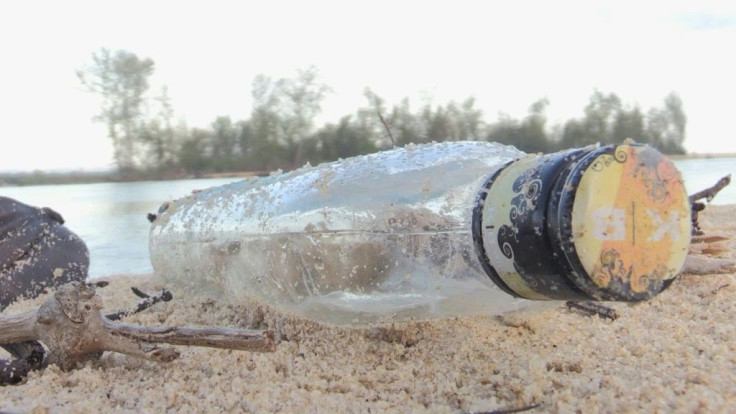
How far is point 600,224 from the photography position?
0.70 metres

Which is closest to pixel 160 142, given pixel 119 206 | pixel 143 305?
pixel 119 206

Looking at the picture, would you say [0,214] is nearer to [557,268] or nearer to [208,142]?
[557,268]

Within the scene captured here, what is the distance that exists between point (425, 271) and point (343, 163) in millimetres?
366

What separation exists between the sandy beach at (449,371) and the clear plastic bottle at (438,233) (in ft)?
0.24

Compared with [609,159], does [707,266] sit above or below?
below

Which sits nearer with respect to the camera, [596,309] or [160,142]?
[596,309]

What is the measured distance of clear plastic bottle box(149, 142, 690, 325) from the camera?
2.35ft

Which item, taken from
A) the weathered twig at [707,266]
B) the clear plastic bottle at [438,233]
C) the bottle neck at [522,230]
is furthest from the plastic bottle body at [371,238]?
the weathered twig at [707,266]

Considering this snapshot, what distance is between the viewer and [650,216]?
28.8 inches

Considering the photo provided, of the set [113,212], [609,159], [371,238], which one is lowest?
[113,212]

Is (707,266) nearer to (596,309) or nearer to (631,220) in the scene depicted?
(596,309)

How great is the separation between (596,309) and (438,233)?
433 mm

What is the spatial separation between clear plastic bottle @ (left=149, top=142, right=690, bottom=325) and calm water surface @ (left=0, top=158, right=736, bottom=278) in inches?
32.4

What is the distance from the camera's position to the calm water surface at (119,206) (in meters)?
3.42
